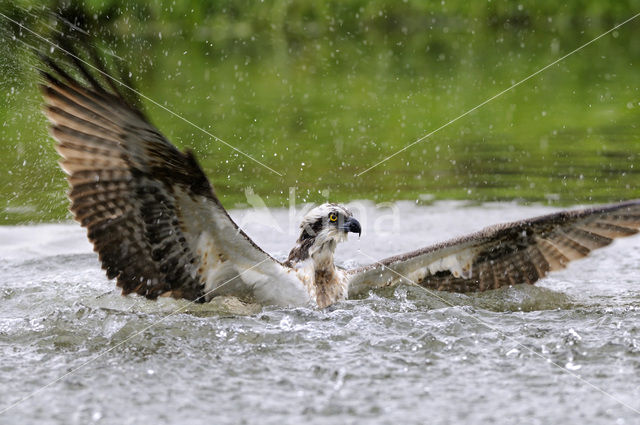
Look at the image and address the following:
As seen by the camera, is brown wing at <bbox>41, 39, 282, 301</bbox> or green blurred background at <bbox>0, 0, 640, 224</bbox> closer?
brown wing at <bbox>41, 39, 282, 301</bbox>

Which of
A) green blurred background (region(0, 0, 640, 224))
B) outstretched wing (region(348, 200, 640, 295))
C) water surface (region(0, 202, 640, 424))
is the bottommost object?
water surface (region(0, 202, 640, 424))

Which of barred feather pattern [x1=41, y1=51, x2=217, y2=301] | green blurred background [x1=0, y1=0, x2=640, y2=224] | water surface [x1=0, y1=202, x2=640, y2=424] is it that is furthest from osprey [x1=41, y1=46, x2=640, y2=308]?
green blurred background [x1=0, y1=0, x2=640, y2=224]

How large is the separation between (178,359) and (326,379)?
102 cm

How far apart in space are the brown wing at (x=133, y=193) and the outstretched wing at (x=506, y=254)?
4.19ft

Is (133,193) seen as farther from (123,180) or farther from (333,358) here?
(333,358)

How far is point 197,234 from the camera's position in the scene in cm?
612

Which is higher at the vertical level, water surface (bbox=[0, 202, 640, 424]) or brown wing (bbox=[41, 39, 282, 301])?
brown wing (bbox=[41, 39, 282, 301])

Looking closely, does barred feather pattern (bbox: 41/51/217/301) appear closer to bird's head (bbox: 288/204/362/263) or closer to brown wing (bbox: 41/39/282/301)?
brown wing (bbox: 41/39/282/301)

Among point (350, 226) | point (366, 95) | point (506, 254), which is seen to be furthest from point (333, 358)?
point (366, 95)

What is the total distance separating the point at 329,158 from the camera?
41.7 ft

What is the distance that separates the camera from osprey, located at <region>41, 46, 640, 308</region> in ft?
18.2

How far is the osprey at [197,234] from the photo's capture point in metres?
5.55

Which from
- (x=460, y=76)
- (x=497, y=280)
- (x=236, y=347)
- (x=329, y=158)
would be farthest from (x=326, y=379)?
(x=460, y=76)

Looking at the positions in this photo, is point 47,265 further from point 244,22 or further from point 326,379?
point 244,22
